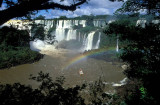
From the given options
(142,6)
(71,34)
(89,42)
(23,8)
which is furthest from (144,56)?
(71,34)

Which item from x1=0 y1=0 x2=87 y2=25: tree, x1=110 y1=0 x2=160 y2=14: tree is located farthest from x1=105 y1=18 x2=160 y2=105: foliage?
x1=0 y1=0 x2=87 y2=25: tree

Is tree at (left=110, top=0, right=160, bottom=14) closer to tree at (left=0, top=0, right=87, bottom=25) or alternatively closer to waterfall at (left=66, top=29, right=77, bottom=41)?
tree at (left=0, top=0, right=87, bottom=25)

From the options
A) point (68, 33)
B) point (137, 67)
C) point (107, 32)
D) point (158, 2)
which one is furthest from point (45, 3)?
point (68, 33)

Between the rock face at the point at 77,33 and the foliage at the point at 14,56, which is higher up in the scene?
the rock face at the point at 77,33

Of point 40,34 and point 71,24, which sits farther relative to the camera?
point 71,24

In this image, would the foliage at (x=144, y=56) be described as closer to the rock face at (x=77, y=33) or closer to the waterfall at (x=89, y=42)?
the rock face at (x=77, y=33)

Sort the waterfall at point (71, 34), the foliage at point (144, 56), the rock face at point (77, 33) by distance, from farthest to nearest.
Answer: the waterfall at point (71, 34) → the rock face at point (77, 33) → the foliage at point (144, 56)

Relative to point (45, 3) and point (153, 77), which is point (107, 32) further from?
point (45, 3)

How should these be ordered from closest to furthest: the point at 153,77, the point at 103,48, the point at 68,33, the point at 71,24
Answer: the point at 153,77 → the point at 103,48 → the point at 68,33 → the point at 71,24

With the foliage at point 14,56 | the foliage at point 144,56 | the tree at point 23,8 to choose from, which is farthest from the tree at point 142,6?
the foliage at point 14,56

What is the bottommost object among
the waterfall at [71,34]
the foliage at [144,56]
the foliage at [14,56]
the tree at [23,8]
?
the foliage at [14,56]

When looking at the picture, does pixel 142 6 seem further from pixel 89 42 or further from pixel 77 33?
pixel 77 33
